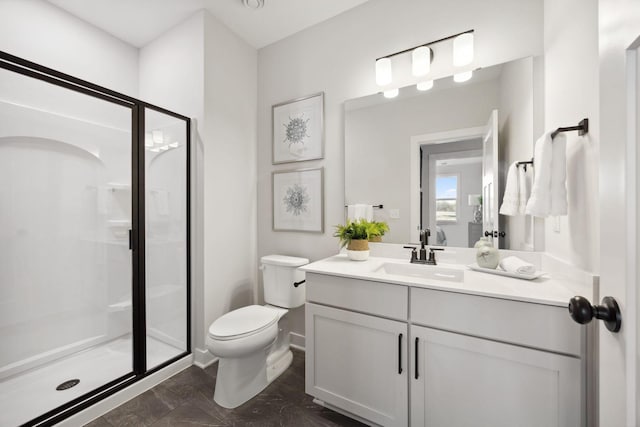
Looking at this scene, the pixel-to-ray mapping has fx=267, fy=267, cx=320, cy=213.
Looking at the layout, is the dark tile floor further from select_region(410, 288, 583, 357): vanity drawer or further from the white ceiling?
the white ceiling

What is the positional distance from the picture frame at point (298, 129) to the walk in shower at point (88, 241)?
0.73m

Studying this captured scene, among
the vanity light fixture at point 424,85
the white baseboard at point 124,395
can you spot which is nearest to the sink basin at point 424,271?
the vanity light fixture at point 424,85

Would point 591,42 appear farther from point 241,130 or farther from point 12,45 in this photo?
point 12,45

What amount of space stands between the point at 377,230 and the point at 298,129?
Result: 1085 millimetres

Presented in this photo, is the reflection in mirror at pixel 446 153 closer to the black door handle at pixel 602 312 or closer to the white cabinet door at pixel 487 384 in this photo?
the white cabinet door at pixel 487 384

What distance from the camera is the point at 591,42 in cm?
98

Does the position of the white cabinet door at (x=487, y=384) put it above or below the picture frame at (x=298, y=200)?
below

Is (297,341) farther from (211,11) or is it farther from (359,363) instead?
(211,11)

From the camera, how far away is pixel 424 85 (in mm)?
1719

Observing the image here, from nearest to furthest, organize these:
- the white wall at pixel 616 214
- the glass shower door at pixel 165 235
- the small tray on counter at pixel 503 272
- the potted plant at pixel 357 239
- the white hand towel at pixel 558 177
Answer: the white wall at pixel 616 214 → the white hand towel at pixel 558 177 → the small tray on counter at pixel 503 272 → the potted plant at pixel 357 239 → the glass shower door at pixel 165 235

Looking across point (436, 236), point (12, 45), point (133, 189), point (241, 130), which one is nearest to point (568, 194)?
point (436, 236)

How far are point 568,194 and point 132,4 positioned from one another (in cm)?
299

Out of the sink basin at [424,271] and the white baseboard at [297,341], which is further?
the white baseboard at [297,341]

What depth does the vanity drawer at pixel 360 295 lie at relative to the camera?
1.29 m
